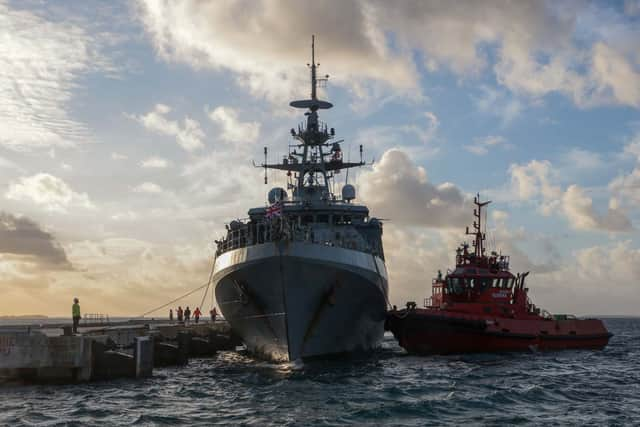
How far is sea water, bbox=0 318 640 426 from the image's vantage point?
2061cm

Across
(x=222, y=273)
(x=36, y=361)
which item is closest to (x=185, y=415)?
(x=36, y=361)

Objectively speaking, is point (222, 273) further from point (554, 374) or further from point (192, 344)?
point (554, 374)

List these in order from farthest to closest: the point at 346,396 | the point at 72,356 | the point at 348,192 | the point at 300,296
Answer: the point at 348,192 → the point at 300,296 → the point at 72,356 → the point at 346,396

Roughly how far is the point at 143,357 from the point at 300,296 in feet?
23.2

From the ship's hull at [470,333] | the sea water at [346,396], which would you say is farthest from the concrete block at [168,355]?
the ship's hull at [470,333]

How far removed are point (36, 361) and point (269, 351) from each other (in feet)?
34.1

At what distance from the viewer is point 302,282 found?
95.6ft

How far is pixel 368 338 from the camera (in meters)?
36.9

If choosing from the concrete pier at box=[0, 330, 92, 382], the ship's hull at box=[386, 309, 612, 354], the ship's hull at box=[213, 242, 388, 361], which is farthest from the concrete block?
the ship's hull at box=[386, 309, 612, 354]

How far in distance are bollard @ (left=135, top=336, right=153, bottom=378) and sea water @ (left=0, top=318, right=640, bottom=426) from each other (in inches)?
26.3

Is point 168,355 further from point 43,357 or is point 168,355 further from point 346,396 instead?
point 346,396

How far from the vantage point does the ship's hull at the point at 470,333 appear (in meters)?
38.2

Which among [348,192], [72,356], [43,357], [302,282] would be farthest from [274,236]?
[348,192]

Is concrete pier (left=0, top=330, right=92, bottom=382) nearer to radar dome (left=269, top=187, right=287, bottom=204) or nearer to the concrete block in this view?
the concrete block
